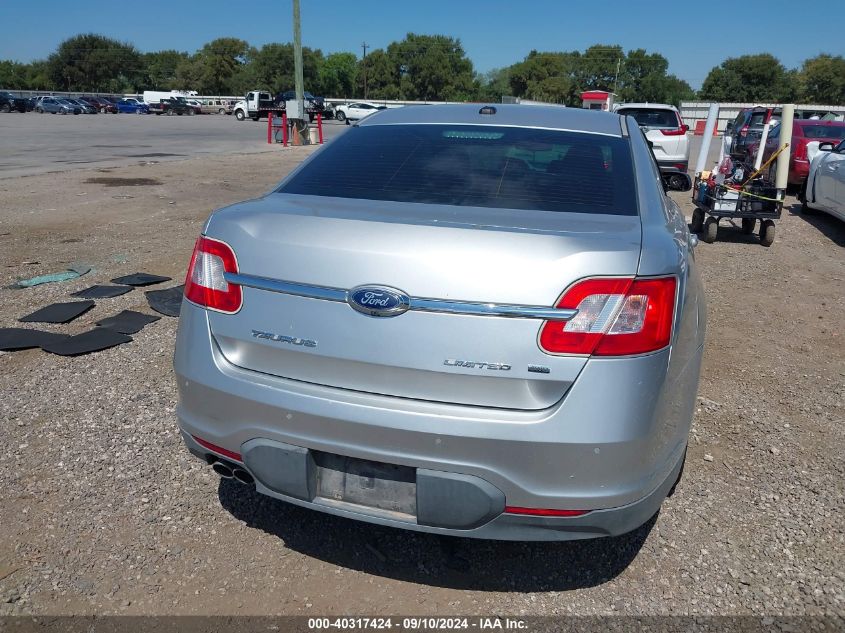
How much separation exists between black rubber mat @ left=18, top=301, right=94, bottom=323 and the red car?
11.5 m

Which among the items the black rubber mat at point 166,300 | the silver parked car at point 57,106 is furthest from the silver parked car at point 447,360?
the silver parked car at point 57,106

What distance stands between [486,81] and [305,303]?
177940 mm

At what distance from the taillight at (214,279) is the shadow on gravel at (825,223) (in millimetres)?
9949

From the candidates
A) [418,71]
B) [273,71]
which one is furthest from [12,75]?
[418,71]

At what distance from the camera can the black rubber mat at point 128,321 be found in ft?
16.9

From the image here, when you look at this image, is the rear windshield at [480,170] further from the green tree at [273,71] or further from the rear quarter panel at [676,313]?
the green tree at [273,71]

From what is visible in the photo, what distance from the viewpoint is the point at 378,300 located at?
2.13 meters

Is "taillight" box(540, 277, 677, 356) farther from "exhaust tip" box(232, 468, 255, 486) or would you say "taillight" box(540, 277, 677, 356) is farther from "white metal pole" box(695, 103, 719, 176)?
"white metal pole" box(695, 103, 719, 176)

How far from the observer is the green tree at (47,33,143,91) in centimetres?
9956

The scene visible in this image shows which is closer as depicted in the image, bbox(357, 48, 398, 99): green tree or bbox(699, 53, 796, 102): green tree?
bbox(699, 53, 796, 102): green tree

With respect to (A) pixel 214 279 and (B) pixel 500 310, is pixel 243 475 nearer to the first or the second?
(A) pixel 214 279

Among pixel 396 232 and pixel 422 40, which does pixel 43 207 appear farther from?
pixel 422 40

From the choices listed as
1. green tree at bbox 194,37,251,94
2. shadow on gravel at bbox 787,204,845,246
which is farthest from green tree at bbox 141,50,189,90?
shadow on gravel at bbox 787,204,845,246

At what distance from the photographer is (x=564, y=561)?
2.78m
